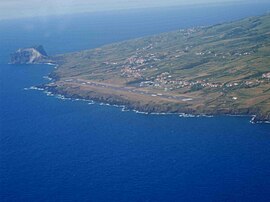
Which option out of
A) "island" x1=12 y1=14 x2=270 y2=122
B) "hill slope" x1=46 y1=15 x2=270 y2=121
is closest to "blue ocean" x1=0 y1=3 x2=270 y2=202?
"island" x1=12 y1=14 x2=270 y2=122

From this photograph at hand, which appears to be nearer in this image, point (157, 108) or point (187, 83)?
point (157, 108)

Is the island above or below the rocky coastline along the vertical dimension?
above

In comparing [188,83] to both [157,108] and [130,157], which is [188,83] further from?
[130,157]

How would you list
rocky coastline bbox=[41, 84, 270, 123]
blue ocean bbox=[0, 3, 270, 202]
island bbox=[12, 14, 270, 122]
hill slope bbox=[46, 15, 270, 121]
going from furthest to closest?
hill slope bbox=[46, 15, 270, 121] → island bbox=[12, 14, 270, 122] → rocky coastline bbox=[41, 84, 270, 123] → blue ocean bbox=[0, 3, 270, 202]

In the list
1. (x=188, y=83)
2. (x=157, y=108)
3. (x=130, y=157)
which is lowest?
(x=130, y=157)

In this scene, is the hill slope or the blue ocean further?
the hill slope

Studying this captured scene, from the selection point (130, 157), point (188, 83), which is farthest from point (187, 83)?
point (130, 157)

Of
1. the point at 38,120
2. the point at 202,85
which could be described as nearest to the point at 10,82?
the point at 38,120

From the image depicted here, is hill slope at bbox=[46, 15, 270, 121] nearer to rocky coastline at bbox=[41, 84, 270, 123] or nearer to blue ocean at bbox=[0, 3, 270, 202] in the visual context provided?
rocky coastline at bbox=[41, 84, 270, 123]

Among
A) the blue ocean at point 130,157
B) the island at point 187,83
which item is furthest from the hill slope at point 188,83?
the blue ocean at point 130,157

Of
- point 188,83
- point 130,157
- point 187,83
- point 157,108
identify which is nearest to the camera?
point 130,157

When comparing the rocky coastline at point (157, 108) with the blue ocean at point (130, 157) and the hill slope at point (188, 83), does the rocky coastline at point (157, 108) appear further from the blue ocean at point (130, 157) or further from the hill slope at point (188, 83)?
the blue ocean at point (130, 157)
